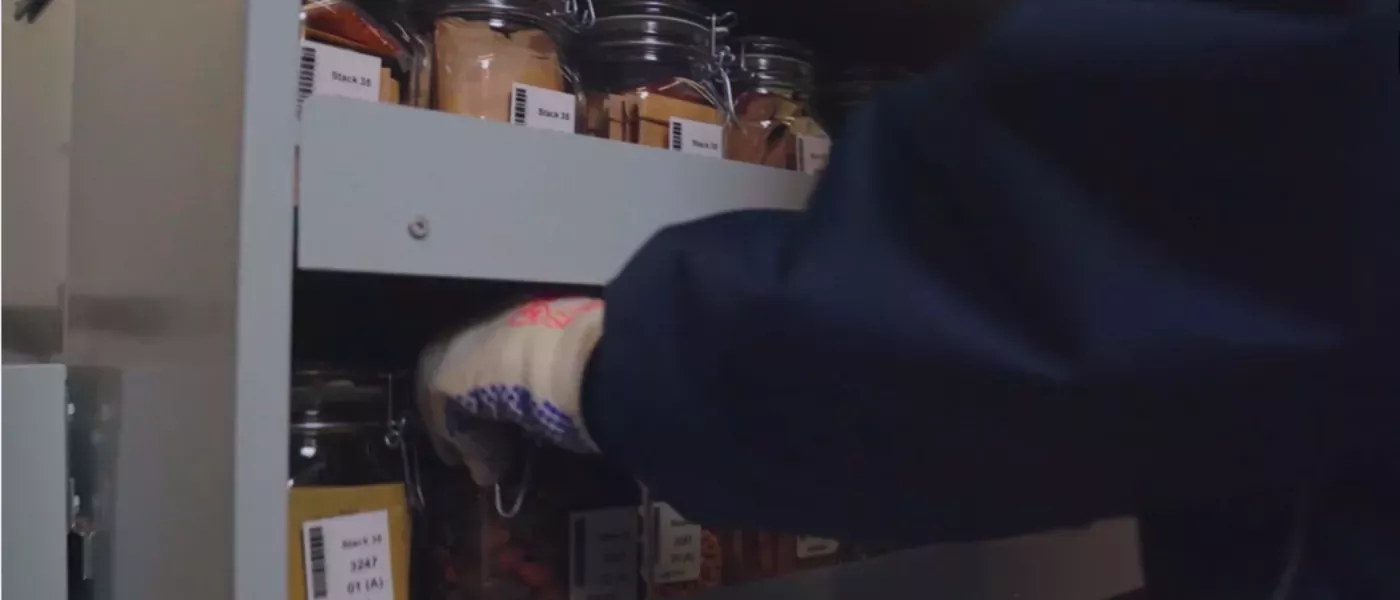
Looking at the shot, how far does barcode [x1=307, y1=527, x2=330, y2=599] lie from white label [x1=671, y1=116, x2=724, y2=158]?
286mm

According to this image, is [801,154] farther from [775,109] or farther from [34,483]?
[34,483]

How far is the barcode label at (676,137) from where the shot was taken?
2.27ft

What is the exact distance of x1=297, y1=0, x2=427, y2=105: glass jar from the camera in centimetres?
57

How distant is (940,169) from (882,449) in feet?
0.34

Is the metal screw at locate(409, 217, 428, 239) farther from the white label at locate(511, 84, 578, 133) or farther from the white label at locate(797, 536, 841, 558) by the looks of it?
the white label at locate(797, 536, 841, 558)

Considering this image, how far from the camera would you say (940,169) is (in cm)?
44

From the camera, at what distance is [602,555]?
0.76m

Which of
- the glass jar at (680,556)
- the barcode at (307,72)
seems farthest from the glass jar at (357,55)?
→ the glass jar at (680,556)

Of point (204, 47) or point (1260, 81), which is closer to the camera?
point (1260, 81)

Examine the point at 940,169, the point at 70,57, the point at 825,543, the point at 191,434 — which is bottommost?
the point at 825,543

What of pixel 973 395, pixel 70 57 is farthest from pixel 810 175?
pixel 70 57

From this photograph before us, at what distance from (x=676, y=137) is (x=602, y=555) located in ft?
0.88

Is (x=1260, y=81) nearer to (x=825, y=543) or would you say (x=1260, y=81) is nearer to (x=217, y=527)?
(x=217, y=527)

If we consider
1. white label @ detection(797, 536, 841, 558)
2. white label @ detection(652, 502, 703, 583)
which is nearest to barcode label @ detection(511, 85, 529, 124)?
white label @ detection(652, 502, 703, 583)
